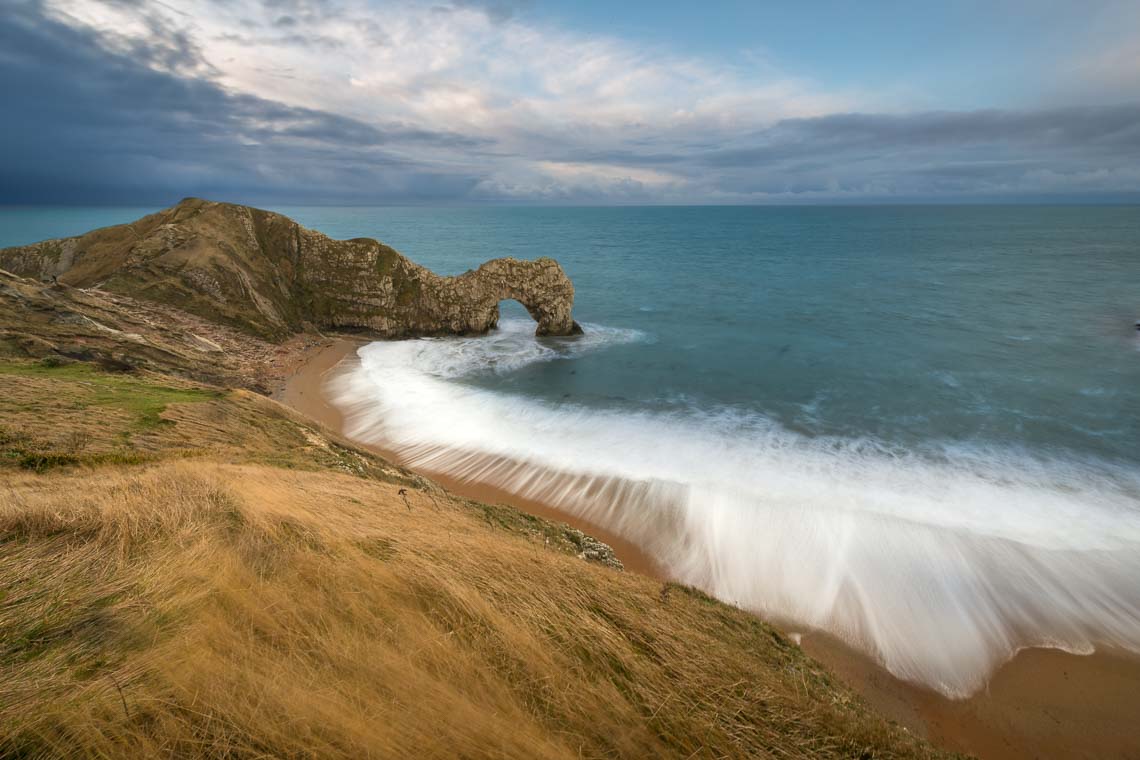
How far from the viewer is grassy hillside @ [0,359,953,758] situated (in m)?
3.60

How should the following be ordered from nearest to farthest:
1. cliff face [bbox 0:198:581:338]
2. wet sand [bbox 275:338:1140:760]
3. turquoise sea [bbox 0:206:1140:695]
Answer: wet sand [bbox 275:338:1140:760] → turquoise sea [bbox 0:206:1140:695] → cliff face [bbox 0:198:581:338]

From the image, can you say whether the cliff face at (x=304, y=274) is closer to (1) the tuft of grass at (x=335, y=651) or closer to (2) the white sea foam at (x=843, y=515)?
(2) the white sea foam at (x=843, y=515)

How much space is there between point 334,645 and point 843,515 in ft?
54.6

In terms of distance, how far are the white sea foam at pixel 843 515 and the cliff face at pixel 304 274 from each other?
1283cm

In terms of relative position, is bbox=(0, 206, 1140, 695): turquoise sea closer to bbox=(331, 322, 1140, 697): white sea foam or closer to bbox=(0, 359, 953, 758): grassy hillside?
bbox=(331, 322, 1140, 697): white sea foam

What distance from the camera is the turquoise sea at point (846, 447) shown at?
1293 cm

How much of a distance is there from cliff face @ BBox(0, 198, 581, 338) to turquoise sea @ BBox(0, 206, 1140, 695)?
9.95 ft

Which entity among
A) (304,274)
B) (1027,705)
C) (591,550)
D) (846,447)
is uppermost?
(304,274)

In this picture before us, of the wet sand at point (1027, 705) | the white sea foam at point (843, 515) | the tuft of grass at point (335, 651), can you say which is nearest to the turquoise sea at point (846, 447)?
the white sea foam at point (843, 515)

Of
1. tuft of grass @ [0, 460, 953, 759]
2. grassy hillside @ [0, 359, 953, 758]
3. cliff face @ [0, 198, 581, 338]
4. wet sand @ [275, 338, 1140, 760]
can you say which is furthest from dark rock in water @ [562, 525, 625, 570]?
cliff face @ [0, 198, 581, 338]

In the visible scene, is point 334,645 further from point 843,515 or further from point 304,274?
point 304,274

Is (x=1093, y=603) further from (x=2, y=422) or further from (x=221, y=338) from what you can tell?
(x=221, y=338)

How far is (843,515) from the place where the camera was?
649 inches

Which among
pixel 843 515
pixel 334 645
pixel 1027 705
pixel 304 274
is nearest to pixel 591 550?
pixel 334 645
